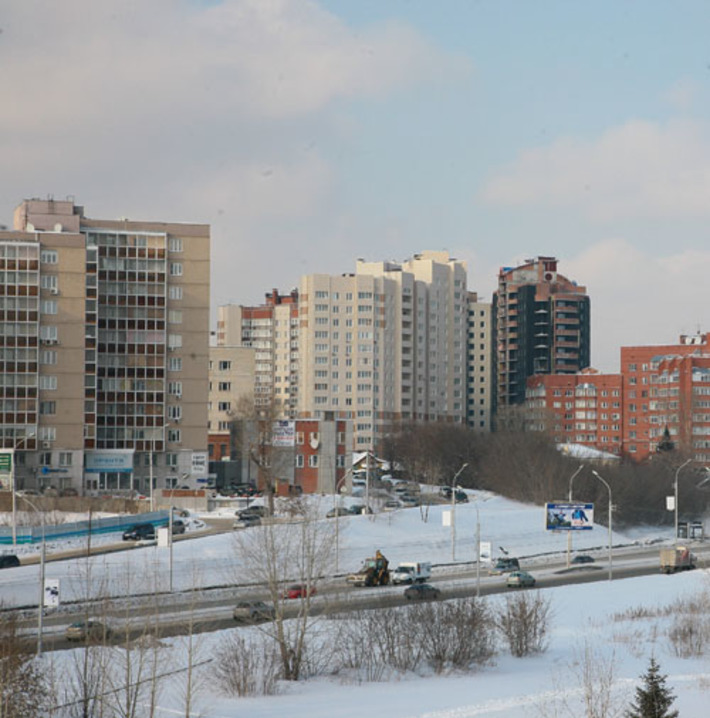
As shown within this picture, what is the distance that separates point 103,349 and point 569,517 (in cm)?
5359

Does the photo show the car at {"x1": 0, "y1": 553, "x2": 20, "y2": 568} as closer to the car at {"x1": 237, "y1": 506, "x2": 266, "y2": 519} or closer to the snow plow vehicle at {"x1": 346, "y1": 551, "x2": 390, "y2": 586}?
the snow plow vehicle at {"x1": 346, "y1": 551, "x2": 390, "y2": 586}

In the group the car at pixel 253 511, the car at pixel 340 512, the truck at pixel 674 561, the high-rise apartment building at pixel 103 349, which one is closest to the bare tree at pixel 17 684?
the truck at pixel 674 561

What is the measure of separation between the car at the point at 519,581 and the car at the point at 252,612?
866 inches

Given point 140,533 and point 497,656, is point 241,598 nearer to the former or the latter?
point 497,656

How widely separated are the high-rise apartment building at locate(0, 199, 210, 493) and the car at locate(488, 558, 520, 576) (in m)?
47.8

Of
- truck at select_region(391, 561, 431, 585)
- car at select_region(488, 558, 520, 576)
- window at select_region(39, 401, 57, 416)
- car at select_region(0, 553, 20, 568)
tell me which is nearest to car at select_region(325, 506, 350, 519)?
car at select_region(488, 558, 520, 576)

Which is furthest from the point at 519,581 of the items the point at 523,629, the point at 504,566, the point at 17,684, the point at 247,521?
the point at 17,684

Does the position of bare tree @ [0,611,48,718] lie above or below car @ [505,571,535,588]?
above

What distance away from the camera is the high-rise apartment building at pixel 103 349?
126625 millimetres

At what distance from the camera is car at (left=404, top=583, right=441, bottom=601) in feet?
226

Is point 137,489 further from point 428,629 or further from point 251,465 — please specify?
point 428,629

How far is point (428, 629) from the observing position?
52.4 meters

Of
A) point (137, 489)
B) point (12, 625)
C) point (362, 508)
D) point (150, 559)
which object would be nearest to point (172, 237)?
point (137, 489)

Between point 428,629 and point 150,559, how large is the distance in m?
36.1
